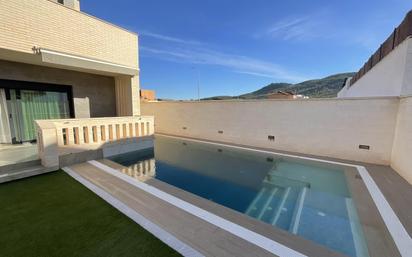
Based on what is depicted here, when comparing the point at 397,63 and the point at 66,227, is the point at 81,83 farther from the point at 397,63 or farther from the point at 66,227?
the point at 397,63

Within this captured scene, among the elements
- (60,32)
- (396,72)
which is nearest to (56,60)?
(60,32)

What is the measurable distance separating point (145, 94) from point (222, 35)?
18731mm

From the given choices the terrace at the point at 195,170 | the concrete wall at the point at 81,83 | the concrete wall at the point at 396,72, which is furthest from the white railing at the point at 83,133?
the concrete wall at the point at 396,72

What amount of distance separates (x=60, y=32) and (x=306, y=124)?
38.3ft

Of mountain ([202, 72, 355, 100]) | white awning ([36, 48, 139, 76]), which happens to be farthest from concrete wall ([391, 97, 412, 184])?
mountain ([202, 72, 355, 100])

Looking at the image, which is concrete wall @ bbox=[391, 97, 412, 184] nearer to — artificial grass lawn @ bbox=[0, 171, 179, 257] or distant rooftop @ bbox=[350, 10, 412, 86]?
distant rooftop @ bbox=[350, 10, 412, 86]

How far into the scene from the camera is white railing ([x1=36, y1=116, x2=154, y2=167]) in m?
5.90

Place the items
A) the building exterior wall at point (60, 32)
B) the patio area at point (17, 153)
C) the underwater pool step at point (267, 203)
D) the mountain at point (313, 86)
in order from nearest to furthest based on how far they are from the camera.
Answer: the underwater pool step at point (267, 203) < the patio area at point (17, 153) < the building exterior wall at point (60, 32) < the mountain at point (313, 86)

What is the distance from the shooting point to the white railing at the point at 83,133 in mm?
5898

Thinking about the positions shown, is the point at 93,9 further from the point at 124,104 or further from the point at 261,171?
the point at 261,171

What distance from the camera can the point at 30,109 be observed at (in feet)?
26.5

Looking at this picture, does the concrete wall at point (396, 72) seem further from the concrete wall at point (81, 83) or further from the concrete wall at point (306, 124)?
the concrete wall at point (81, 83)

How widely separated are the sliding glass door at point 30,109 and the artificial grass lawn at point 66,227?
4533 mm

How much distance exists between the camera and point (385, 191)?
16.1 ft
